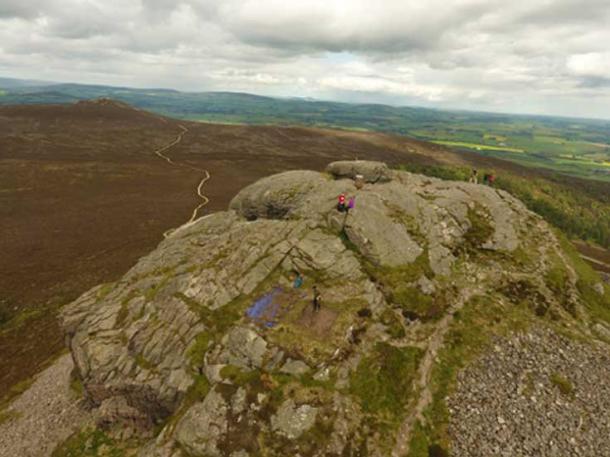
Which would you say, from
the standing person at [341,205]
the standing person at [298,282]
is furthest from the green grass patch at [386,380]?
the standing person at [341,205]

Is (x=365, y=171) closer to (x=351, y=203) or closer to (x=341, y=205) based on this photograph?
(x=351, y=203)

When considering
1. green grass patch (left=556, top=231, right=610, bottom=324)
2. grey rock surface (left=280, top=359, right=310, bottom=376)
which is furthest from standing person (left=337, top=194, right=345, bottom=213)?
green grass patch (left=556, top=231, right=610, bottom=324)

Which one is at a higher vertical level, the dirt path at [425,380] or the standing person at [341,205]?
the standing person at [341,205]

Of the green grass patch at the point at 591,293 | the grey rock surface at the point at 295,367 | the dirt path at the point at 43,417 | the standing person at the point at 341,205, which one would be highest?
the standing person at the point at 341,205

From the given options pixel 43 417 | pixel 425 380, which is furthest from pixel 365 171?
pixel 43 417

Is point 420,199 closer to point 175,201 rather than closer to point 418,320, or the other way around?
point 418,320

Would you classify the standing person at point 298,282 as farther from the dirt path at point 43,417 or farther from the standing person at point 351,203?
the dirt path at point 43,417
